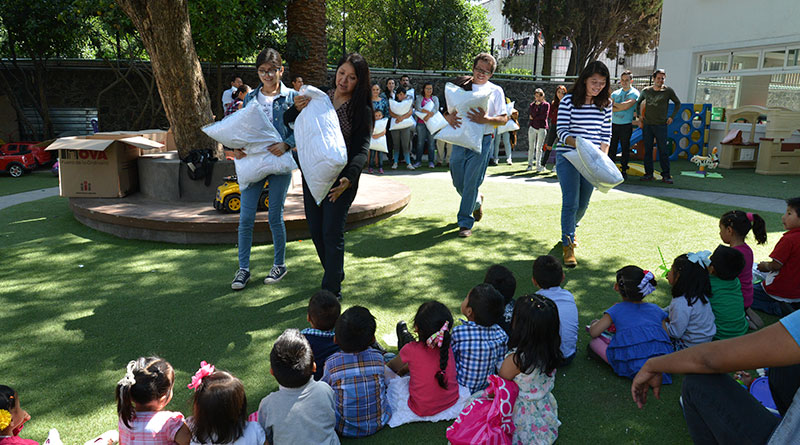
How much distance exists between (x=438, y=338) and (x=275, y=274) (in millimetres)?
2340

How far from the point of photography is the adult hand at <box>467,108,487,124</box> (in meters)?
5.75

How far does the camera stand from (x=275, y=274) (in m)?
4.63

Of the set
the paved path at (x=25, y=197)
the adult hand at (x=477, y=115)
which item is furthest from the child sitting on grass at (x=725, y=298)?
the paved path at (x=25, y=197)

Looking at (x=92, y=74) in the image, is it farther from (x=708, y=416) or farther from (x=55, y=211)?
(x=708, y=416)

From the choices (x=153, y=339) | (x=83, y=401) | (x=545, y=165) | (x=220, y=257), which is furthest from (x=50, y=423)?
(x=545, y=165)

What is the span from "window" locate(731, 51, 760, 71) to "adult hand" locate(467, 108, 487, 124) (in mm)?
11602

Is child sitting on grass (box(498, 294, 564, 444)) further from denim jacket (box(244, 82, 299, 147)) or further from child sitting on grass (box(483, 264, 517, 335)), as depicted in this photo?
denim jacket (box(244, 82, 299, 147))

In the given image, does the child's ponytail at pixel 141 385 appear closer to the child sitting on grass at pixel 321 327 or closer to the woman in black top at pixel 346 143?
the child sitting on grass at pixel 321 327

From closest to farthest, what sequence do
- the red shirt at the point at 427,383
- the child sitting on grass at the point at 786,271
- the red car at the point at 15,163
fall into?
the red shirt at the point at 427,383 → the child sitting on grass at the point at 786,271 → the red car at the point at 15,163

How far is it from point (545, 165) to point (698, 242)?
6662 mm

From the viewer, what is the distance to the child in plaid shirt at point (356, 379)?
2613 millimetres

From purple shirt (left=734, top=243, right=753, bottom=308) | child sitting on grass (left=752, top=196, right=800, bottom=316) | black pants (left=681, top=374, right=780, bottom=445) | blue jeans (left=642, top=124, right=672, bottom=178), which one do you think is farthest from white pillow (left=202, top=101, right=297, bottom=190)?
blue jeans (left=642, top=124, right=672, bottom=178)

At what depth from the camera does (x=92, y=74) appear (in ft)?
46.4

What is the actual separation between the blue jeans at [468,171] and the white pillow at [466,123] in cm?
15
